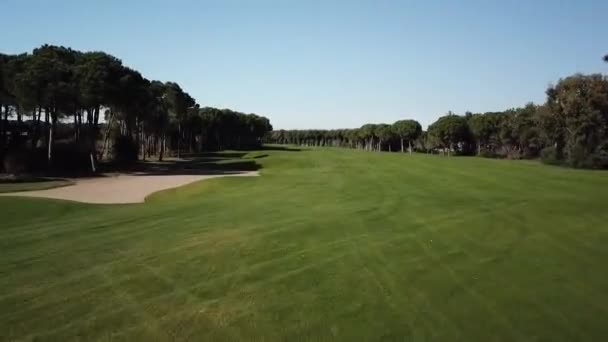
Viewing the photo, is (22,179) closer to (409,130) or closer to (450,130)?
(450,130)

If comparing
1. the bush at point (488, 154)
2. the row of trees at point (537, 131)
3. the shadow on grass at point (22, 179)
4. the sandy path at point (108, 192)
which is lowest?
the sandy path at point (108, 192)

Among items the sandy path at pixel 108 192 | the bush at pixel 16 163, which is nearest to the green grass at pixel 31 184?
the sandy path at pixel 108 192

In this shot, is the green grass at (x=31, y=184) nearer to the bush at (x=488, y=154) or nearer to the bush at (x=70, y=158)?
the bush at (x=70, y=158)

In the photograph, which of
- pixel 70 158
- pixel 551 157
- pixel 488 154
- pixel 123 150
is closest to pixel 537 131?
pixel 488 154

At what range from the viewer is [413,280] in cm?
929

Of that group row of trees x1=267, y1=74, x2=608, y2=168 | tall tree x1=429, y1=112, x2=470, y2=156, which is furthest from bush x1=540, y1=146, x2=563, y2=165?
tall tree x1=429, y1=112, x2=470, y2=156

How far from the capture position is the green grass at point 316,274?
7.14m

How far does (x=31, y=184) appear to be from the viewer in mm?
38000

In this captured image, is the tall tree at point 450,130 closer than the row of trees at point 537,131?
No

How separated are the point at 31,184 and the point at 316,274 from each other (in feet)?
116

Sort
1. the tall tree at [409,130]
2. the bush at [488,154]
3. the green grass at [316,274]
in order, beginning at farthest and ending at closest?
the tall tree at [409,130], the bush at [488,154], the green grass at [316,274]

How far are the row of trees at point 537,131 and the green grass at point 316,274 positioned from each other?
43.9 m

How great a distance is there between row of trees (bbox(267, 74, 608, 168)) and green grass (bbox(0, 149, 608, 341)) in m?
43.9

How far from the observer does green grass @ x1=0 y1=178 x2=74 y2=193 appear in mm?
34684
